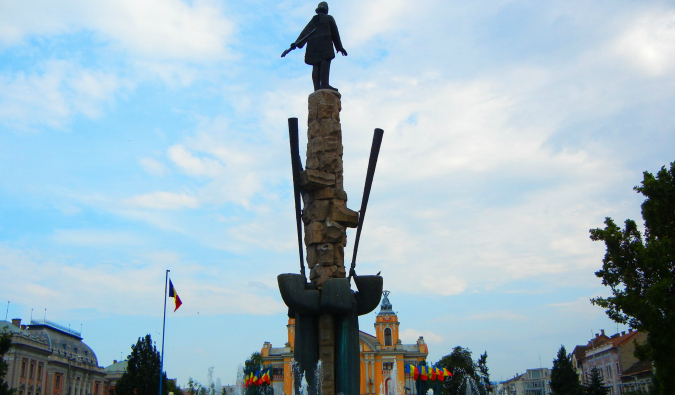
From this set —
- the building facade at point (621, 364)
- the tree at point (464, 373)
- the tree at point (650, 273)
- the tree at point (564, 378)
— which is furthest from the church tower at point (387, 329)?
the tree at point (650, 273)

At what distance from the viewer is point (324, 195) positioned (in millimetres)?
15086

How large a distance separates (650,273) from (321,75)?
1244 centimetres

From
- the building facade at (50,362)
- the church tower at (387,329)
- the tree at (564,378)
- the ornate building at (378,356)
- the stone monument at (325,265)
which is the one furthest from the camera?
the church tower at (387,329)

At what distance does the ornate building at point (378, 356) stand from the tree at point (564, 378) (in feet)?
67.9

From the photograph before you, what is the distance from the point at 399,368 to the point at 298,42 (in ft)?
191

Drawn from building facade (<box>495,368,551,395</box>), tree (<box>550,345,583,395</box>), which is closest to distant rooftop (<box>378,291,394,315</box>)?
tree (<box>550,345,583,395</box>)

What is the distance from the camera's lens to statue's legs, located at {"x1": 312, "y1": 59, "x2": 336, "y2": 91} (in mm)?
16062

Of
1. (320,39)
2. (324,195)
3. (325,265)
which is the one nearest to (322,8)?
(320,39)

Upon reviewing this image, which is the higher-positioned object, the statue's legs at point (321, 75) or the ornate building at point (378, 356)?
the statue's legs at point (321, 75)

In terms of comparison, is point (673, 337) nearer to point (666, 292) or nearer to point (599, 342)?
point (666, 292)

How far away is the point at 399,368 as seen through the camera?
227ft

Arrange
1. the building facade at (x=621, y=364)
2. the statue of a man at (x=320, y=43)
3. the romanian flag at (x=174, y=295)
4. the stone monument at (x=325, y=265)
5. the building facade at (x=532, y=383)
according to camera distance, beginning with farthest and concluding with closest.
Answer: the building facade at (x=532, y=383), the building facade at (x=621, y=364), the romanian flag at (x=174, y=295), the statue of a man at (x=320, y=43), the stone monument at (x=325, y=265)

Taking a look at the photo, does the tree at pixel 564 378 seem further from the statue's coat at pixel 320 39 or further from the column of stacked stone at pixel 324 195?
the statue's coat at pixel 320 39

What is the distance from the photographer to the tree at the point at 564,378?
45.3m
